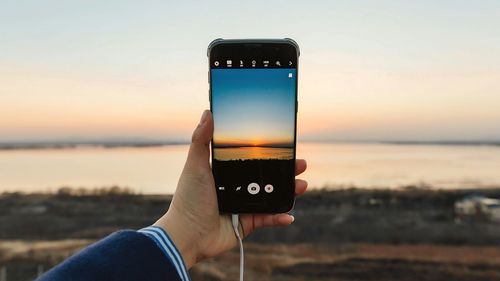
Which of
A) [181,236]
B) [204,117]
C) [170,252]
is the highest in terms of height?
[204,117]

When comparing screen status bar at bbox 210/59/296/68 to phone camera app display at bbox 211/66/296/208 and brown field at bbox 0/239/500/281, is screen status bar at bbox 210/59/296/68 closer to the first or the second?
phone camera app display at bbox 211/66/296/208

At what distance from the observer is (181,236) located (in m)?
1.43

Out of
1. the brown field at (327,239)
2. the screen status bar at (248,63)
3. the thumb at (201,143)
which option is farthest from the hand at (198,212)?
the brown field at (327,239)

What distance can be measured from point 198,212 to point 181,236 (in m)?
0.10

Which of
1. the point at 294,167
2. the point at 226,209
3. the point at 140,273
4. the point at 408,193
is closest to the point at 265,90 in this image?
the point at 294,167

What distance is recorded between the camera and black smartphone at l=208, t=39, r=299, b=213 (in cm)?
A: 157

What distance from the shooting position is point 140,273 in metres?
0.87

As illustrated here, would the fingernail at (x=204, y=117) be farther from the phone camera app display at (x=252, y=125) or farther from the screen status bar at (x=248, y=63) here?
the screen status bar at (x=248, y=63)

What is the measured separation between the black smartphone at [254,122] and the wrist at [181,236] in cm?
18

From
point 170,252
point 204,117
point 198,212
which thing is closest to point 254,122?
point 204,117

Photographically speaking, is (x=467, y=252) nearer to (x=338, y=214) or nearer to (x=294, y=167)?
(x=338, y=214)

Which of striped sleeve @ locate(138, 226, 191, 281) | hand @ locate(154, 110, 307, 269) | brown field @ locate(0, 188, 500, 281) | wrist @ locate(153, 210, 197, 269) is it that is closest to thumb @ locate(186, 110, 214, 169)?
hand @ locate(154, 110, 307, 269)

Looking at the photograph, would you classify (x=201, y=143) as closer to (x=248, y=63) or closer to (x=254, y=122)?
(x=254, y=122)

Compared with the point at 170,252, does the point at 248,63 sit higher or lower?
higher
